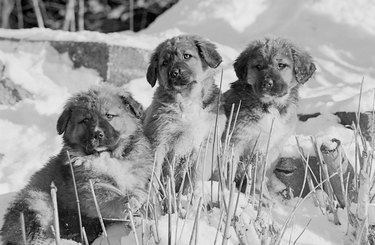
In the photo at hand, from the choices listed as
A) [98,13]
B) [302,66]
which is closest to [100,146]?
[302,66]

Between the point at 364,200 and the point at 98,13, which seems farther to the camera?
the point at 98,13

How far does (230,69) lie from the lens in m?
9.27

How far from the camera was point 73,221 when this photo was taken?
210 inches

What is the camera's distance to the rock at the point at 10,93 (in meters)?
8.61

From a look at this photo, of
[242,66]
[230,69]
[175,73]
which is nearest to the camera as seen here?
[175,73]

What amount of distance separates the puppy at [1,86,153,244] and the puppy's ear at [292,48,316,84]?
164 cm

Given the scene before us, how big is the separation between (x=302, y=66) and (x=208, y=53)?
89 centimetres

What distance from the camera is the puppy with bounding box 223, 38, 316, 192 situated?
6223mm

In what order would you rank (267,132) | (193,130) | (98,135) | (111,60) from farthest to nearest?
(111,60), (267,132), (193,130), (98,135)

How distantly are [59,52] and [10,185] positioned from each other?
3.03 metres

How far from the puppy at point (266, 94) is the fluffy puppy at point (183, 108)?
25cm

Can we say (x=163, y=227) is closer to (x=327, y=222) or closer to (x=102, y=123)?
(x=102, y=123)

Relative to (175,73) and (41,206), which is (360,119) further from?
(41,206)

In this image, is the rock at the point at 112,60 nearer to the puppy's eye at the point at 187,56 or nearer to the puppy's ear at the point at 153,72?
the puppy's ear at the point at 153,72
